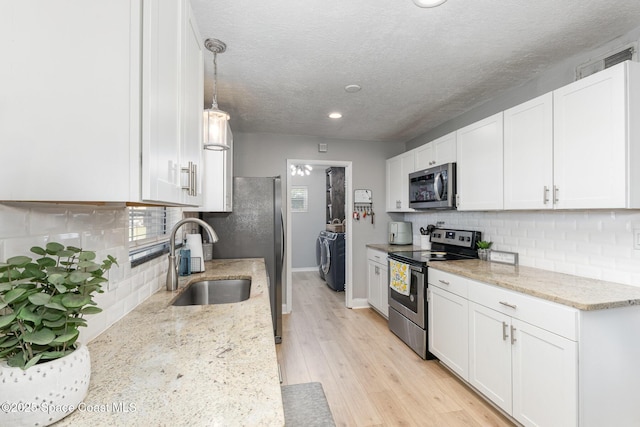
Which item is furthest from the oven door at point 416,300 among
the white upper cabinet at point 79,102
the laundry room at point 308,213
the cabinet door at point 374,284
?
the laundry room at point 308,213

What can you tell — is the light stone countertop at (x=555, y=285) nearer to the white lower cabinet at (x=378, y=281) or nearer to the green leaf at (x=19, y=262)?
the white lower cabinet at (x=378, y=281)

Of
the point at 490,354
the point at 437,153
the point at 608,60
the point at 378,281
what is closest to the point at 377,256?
the point at 378,281

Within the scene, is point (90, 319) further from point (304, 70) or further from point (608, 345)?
point (608, 345)

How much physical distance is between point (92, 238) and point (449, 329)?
2.43m

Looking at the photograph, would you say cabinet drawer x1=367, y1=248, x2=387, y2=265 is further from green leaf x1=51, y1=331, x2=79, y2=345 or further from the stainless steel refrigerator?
Result: green leaf x1=51, y1=331, x2=79, y2=345

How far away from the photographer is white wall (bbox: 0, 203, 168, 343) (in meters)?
0.77

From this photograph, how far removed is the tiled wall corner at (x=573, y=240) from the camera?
181 cm

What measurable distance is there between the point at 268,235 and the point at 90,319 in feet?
7.22

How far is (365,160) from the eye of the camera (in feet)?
14.4

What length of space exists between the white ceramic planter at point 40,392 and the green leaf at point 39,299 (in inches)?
5.3

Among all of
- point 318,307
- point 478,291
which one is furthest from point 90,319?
point 318,307

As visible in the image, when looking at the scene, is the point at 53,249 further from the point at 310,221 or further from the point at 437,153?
the point at 310,221

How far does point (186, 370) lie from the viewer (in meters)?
0.86

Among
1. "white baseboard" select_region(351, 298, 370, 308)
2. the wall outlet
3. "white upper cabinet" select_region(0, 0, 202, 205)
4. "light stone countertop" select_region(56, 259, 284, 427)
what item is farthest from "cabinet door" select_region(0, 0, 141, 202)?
"white baseboard" select_region(351, 298, 370, 308)
